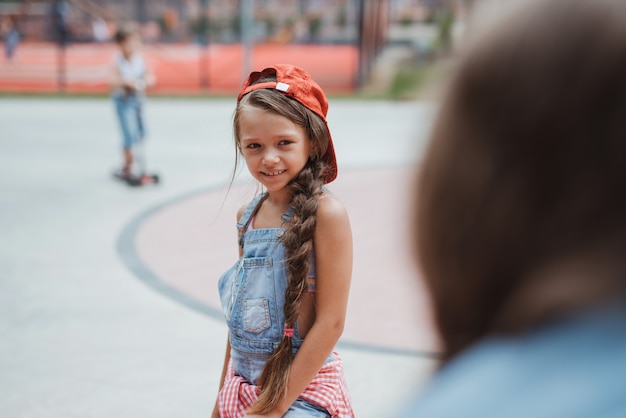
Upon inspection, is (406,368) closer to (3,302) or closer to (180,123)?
(3,302)

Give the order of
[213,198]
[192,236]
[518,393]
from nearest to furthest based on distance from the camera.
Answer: [518,393] → [192,236] → [213,198]

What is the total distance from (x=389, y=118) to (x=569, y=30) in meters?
13.9

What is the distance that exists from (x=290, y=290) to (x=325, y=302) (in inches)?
3.7

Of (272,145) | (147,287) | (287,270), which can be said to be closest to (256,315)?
(287,270)

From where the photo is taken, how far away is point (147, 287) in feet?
17.4

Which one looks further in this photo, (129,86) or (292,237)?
(129,86)

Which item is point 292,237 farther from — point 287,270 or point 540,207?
point 540,207

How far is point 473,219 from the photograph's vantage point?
661 mm

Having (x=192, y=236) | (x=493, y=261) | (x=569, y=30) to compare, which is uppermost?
(x=569, y=30)

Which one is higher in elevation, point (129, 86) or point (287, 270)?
point (287, 270)

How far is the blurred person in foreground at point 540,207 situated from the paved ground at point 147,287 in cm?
8

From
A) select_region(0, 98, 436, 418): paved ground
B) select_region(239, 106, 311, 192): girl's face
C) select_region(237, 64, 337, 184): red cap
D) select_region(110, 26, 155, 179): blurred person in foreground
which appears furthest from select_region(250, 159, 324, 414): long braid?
select_region(110, 26, 155, 179): blurred person in foreground

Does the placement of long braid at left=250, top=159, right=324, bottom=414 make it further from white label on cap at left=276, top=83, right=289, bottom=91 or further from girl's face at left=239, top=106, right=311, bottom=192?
white label on cap at left=276, top=83, right=289, bottom=91

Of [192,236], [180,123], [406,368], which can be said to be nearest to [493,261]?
[406,368]
